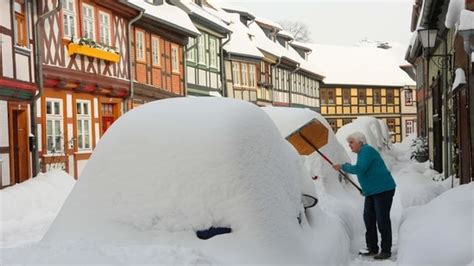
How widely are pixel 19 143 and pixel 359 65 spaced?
4481 cm

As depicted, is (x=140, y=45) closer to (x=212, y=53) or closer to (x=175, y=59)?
(x=175, y=59)

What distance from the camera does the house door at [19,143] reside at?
47.4 feet

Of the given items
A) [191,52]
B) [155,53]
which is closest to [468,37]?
[155,53]

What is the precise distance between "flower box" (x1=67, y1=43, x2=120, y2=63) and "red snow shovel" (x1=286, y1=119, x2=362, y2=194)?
9224mm

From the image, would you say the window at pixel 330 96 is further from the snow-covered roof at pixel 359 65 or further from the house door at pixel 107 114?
the house door at pixel 107 114

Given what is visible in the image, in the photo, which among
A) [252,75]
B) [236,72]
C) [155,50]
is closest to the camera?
[155,50]

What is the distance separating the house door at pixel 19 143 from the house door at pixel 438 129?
10.7m

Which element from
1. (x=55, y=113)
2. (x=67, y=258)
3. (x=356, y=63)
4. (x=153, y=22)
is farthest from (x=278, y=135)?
(x=356, y=63)

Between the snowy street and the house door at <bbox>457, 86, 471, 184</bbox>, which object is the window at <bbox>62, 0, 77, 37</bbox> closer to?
the house door at <bbox>457, 86, 471, 184</bbox>

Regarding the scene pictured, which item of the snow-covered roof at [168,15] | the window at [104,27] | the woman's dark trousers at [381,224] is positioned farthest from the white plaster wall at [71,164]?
the woman's dark trousers at [381,224]

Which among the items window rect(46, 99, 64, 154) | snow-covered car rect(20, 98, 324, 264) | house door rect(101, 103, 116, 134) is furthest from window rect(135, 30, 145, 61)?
snow-covered car rect(20, 98, 324, 264)

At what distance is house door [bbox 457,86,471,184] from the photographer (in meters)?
10.4

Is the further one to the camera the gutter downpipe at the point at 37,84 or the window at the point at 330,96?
the window at the point at 330,96

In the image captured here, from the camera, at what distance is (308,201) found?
17.3 feet
